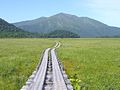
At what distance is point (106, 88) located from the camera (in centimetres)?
2177

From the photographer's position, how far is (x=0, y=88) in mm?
22359

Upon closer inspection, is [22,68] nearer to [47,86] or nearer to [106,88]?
[47,86]

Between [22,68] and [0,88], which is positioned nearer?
[0,88]

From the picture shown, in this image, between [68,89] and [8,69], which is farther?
[8,69]

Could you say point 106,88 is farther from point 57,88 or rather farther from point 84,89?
point 57,88

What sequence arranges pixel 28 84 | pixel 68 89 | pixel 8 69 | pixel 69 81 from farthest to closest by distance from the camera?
pixel 8 69 < pixel 69 81 < pixel 28 84 < pixel 68 89

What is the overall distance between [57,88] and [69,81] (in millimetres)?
3245

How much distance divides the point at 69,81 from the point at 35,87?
3.71m

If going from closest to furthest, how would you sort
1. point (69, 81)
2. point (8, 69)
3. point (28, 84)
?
1. point (28, 84)
2. point (69, 81)
3. point (8, 69)

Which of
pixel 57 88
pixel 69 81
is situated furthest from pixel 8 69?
pixel 57 88

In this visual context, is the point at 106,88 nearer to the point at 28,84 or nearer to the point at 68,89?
the point at 68,89

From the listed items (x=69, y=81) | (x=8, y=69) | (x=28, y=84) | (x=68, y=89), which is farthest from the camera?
(x=8, y=69)

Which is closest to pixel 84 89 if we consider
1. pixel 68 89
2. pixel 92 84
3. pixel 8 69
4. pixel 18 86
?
pixel 68 89

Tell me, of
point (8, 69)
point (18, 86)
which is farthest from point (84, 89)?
point (8, 69)
